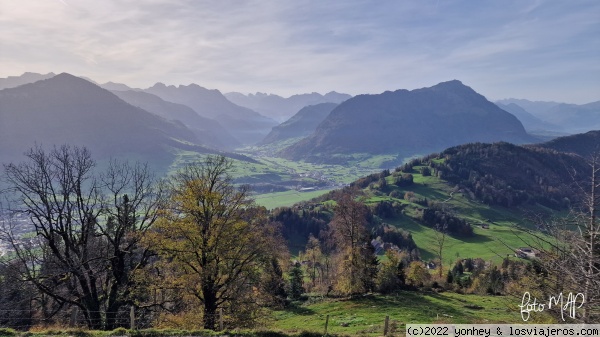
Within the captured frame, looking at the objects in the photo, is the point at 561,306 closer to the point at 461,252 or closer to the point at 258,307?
the point at 258,307

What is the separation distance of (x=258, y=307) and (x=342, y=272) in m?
26.1

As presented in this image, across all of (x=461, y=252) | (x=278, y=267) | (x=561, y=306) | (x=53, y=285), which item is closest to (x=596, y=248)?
(x=561, y=306)

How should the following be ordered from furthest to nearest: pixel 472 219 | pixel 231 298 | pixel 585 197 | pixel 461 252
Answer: pixel 472 219 < pixel 461 252 < pixel 231 298 < pixel 585 197

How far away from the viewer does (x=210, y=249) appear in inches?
1135

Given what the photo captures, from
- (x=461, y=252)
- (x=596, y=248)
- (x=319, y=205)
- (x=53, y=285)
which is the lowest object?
(x=461, y=252)

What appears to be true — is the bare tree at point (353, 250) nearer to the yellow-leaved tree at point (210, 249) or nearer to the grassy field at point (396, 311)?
the grassy field at point (396, 311)

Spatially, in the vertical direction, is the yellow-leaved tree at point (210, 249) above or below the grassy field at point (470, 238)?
above

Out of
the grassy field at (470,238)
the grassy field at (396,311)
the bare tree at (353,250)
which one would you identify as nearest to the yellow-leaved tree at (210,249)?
the grassy field at (396,311)

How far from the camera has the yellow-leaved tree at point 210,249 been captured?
2819 centimetres

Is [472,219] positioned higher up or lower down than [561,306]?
lower down

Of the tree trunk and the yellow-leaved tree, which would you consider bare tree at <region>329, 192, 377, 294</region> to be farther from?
the tree trunk

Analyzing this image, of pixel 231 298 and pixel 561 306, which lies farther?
pixel 231 298

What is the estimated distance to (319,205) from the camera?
7608 inches

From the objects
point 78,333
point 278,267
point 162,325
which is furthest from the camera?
point 278,267
